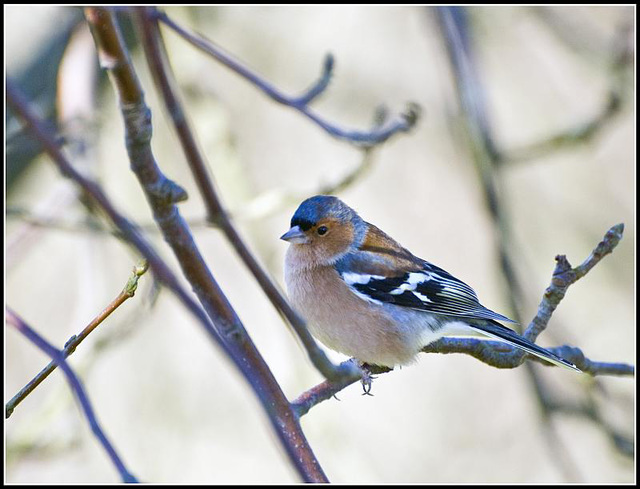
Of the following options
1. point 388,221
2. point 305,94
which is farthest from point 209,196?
point 388,221

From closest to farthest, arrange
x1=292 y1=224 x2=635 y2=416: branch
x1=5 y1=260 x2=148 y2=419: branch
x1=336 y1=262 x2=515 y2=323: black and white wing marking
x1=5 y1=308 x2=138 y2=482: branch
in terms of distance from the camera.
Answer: x1=5 y1=308 x2=138 y2=482: branch → x1=5 y1=260 x2=148 y2=419: branch → x1=292 y1=224 x2=635 y2=416: branch → x1=336 y1=262 x2=515 y2=323: black and white wing marking

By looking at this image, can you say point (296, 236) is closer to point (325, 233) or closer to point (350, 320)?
point (325, 233)

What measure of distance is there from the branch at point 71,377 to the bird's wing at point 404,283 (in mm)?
1952

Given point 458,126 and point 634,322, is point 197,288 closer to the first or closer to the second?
point 458,126

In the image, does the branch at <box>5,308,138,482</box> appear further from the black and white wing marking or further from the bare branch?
the black and white wing marking

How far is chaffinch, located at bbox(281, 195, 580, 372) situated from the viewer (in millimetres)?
2803

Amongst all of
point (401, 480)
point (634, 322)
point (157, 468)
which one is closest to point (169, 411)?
point (157, 468)

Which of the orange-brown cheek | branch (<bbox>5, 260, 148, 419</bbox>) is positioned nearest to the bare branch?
the orange-brown cheek

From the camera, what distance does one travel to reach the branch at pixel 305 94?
5.48 ft

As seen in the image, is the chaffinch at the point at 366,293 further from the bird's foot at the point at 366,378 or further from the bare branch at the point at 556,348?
the bare branch at the point at 556,348

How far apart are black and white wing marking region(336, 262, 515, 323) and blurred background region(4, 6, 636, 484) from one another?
1289 mm

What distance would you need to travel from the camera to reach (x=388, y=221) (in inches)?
171

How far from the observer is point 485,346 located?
2451mm

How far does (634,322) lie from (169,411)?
2979mm
